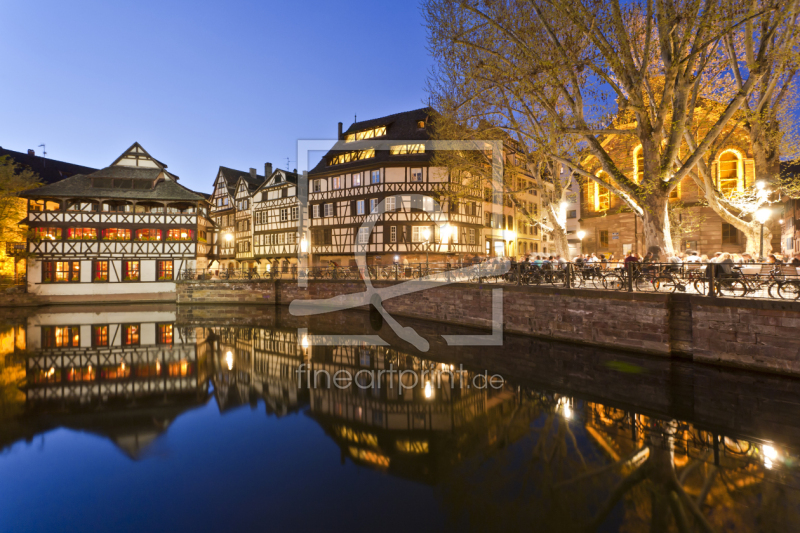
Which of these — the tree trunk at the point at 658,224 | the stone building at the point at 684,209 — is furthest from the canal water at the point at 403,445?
the stone building at the point at 684,209

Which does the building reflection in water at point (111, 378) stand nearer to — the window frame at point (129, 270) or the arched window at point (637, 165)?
the window frame at point (129, 270)

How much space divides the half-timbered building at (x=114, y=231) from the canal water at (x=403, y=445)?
2048 centimetres

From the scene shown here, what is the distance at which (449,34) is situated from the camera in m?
15.3

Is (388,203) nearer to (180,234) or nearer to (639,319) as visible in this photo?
(180,234)

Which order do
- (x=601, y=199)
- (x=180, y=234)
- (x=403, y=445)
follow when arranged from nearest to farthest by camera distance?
(x=403, y=445) → (x=601, y=199) → (x=180, y=234)

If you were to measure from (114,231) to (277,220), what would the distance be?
1274cm

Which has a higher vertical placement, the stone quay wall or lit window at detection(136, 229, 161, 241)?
lit window at detection(136, 229, 161, 241)

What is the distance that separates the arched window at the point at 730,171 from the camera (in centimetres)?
2092

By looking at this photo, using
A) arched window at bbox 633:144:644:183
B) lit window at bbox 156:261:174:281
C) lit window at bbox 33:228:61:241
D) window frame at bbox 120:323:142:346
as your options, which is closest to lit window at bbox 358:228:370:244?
lit window at bbox 156:261:174:281

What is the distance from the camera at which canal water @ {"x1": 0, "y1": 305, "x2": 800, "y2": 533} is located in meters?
5.33

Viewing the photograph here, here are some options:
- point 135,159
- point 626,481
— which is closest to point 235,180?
point 135,159

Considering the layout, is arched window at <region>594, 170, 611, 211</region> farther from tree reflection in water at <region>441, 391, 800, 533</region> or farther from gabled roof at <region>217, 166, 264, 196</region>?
gabled roof at <region>217, 166, 264, 196</region>

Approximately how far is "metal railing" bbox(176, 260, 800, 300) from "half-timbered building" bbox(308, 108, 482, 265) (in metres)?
5.57

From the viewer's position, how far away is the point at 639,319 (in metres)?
12.3
